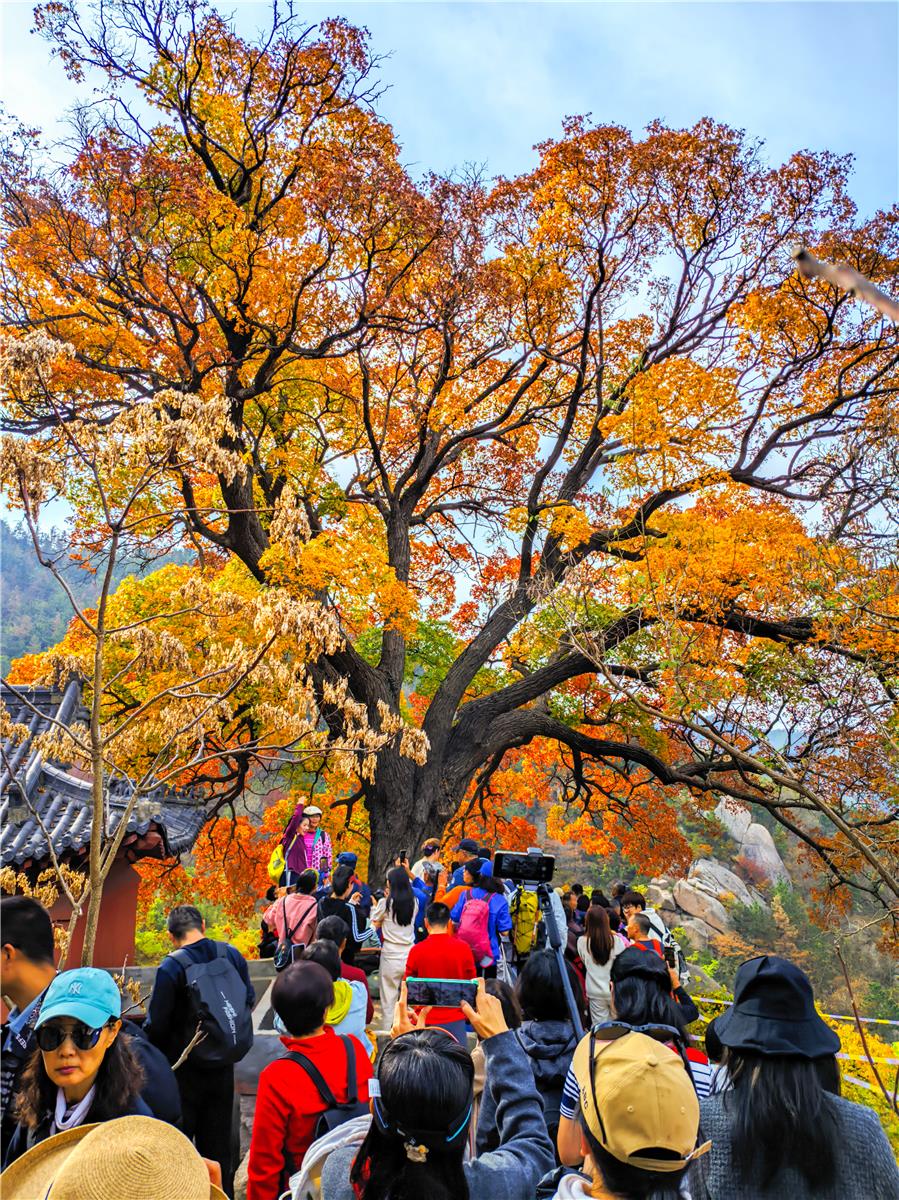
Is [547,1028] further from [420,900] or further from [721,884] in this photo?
[721,884]

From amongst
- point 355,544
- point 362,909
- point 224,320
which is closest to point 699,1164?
point 362,909

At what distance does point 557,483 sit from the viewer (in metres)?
13.7

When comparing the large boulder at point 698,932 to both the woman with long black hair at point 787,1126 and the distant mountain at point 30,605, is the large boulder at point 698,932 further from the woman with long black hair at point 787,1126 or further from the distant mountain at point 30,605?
the distant mountain at point 30,605

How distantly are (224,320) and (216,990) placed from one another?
8.59m

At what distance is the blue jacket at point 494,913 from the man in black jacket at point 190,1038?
7.58ft

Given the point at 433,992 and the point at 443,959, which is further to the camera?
the point at 443,959

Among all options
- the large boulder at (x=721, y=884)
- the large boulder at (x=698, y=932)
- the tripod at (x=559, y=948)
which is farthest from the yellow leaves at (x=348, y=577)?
the large boulder at (x=721, y=884)

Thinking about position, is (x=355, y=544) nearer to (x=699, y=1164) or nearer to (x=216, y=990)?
(x=216, y=990)

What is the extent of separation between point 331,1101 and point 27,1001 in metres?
1.13

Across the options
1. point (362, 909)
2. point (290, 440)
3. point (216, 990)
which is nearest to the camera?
point (216, 990)

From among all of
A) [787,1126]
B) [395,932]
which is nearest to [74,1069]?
[787,1126]

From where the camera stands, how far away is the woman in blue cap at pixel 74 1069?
2.13 meters

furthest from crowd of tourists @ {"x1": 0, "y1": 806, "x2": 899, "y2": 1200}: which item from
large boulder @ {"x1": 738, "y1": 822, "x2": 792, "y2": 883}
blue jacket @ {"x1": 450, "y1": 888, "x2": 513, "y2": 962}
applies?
large boulder @ {"x1": 738, "y1": 822, "x2": 792, "y2": 883}

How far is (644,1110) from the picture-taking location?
1.60m
